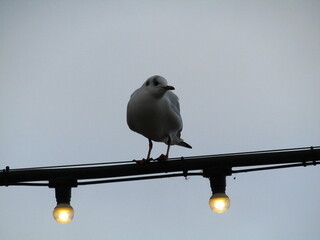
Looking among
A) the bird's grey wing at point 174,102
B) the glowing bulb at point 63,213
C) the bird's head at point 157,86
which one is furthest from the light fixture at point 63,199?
the bird's grey wing at point 174,102

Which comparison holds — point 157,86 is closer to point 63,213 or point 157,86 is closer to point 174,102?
point 174,102

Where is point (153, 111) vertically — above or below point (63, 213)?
above

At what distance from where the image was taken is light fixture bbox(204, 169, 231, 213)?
11.0ft

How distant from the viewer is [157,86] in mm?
4195

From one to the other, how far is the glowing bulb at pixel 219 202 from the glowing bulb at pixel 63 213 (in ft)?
3.04

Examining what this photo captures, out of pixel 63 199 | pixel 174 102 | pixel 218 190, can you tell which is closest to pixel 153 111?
pixel 174 102

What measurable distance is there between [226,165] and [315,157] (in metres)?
0.58

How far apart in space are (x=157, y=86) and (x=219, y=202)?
4.04 feet

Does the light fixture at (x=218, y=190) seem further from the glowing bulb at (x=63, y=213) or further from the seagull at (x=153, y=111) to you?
the glowing bulb at (x=63, y=213)

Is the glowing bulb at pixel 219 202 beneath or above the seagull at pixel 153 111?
beneath

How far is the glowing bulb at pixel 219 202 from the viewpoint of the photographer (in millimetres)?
3346

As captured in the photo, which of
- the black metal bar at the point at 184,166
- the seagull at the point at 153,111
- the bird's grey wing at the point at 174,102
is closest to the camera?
the black metal bar at the point at 184,166

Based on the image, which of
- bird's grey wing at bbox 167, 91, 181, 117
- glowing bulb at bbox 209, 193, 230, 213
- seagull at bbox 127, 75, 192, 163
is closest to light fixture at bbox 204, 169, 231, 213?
glowing bulb at bbox 209, 193, 230, 213

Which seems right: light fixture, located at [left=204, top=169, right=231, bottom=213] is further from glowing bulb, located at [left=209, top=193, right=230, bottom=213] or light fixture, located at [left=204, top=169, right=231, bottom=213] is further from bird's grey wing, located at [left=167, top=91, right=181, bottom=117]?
bird's grey wing, located at [left=167, top=91, right=181, bottom=117]
